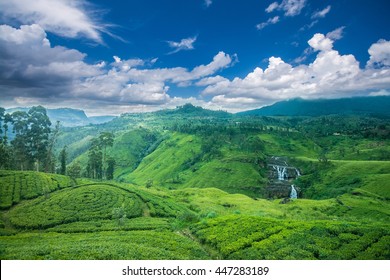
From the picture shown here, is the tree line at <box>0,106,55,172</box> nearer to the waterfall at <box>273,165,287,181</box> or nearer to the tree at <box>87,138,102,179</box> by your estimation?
the tree at <box>87,138,102,179</box>

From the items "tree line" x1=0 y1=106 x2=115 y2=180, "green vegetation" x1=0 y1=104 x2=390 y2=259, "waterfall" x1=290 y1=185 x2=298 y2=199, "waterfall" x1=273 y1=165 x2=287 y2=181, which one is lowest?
"waterfall" x1=290 y1=185 x2=298 y2=199

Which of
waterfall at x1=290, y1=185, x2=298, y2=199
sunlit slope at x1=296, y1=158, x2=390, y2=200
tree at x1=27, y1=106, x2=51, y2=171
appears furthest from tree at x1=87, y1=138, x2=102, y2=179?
sunlit slope at x1=296, y1=158, x2=390, y2=200

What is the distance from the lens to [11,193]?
39.6m

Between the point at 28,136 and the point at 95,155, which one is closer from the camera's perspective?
the point at 28,136

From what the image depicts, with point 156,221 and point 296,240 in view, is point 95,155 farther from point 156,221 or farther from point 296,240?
point 296,240

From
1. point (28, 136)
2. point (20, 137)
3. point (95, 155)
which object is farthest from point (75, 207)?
point (95, 155)

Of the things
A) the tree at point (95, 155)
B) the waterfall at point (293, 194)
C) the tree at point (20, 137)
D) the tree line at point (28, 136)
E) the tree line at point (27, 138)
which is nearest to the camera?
the tree at point (20, 137)

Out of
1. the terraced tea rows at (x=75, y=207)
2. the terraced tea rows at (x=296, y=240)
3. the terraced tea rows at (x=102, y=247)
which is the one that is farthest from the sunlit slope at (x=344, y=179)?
the terraced tea rows at (x=102, y=247)

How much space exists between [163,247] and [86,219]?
56.0ft

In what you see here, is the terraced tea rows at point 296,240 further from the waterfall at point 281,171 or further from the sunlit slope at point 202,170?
the waterfall at point 281,171

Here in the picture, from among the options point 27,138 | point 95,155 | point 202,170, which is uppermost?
point 27,138

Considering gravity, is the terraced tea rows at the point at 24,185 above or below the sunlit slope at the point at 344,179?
above

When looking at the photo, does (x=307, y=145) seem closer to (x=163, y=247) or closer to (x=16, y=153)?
(x=16, y=153)

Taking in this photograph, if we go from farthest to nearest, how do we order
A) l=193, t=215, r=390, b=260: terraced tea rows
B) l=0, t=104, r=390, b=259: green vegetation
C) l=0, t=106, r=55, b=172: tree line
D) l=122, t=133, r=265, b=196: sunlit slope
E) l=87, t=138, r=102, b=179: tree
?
l=122, t=133, r=265, b=196: sunlit slope, l=87, t=138, r=102, b=179: tree, l=0, t=106, r=55, b=172: tree line, l=0, t=104, r=390, b=259: green vegetation, l=193, t=215, r=390, b=260: terraced tea rows
